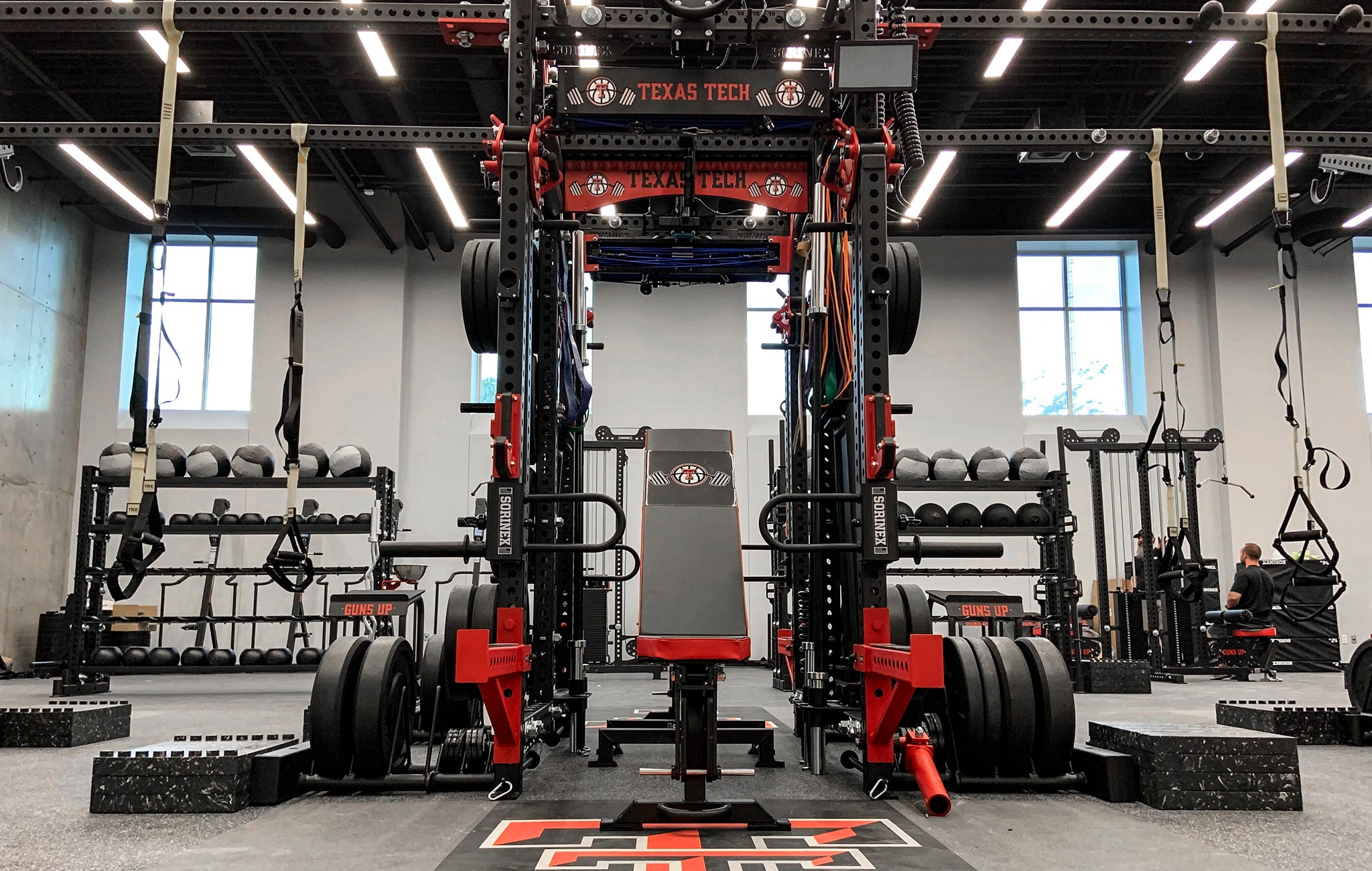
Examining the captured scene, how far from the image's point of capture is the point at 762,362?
13.8 meters

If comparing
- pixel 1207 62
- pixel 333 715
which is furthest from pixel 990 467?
pixel 333 715

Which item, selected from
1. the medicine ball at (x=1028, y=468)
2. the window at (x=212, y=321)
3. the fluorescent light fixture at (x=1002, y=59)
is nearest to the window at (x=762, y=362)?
the fluorescent light fixture at (x=1002, y=59)

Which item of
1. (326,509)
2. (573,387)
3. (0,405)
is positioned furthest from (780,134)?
(0,405)

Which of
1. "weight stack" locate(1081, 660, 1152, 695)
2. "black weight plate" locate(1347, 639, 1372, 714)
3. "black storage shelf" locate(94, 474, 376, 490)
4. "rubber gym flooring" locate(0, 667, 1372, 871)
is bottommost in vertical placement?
"weight stack" locate(1081, 660, 1152, 695)

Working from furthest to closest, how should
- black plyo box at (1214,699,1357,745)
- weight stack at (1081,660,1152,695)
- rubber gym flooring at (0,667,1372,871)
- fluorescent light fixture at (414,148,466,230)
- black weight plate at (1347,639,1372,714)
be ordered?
fluorescent light fixture at (414,148,466,230) → weight stack at (1081,660,1152,695) → black weight plate at (1347,639,1372,714) → black plyo box at (1214,699,1357,745) → rubber gym flooring at (0,667,1372,871)

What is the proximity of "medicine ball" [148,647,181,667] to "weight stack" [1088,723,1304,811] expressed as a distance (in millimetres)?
9082

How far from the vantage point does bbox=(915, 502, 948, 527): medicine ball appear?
8.75m

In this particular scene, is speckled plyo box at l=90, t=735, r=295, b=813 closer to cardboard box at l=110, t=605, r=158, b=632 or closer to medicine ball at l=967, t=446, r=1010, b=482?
medicine ball at l=967, t=446, r=1010, b=482

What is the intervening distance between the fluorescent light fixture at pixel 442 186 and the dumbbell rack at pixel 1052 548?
19.8 ft

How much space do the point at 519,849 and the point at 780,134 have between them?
352 centimetres

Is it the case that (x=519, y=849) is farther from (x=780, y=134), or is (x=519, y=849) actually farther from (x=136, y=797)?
(x=780, y=134)

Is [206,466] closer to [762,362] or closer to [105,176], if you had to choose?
[105,176]

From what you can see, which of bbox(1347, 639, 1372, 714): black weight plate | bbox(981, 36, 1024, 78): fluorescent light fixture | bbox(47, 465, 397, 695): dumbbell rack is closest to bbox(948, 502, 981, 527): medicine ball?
bbox(1347, 639, 1372, 714): black weight plate

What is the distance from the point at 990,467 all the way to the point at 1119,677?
214cm
